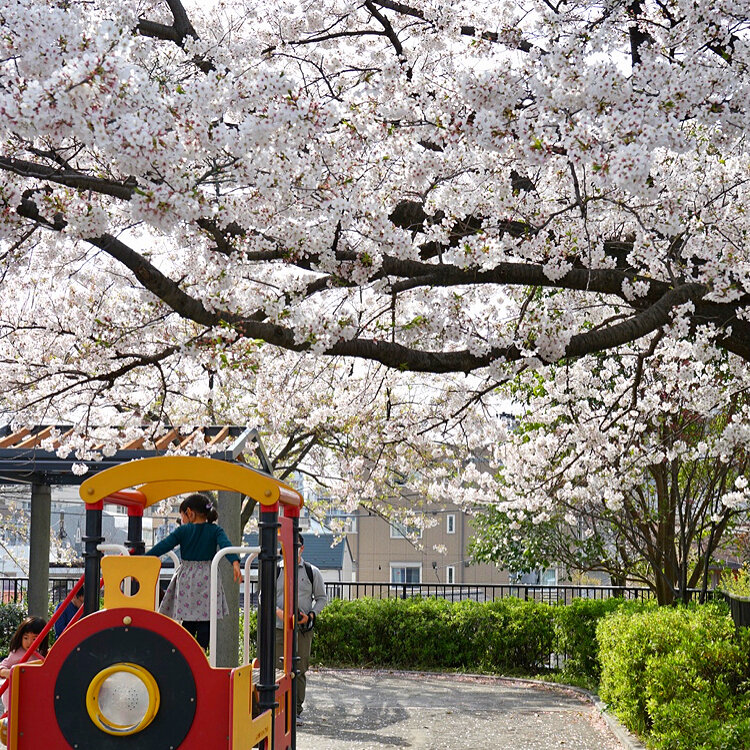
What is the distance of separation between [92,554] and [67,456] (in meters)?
5.63

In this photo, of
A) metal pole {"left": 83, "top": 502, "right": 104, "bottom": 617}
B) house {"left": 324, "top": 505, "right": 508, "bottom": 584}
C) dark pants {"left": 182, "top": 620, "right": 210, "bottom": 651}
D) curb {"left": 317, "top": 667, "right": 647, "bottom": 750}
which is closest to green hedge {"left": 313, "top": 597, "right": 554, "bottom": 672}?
curb {"left": 317, "top": 667, "right": 647, "bottom": 750}

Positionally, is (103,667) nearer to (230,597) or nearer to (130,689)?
(130,689)

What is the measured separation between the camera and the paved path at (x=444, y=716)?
9109 millimetres

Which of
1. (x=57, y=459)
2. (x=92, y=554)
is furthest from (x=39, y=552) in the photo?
(x=92, y=554)

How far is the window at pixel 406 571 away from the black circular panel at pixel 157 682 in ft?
124

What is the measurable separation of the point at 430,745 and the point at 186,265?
201 inches

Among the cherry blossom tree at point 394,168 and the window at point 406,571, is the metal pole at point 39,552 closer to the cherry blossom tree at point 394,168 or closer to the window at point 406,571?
the cherry blossom tree at point 394,168

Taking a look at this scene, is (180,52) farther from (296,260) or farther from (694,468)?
(694,468)

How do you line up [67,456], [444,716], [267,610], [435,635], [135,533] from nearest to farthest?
[267,610] → [135,533] → [444,716] → [67,456] → [435,635]

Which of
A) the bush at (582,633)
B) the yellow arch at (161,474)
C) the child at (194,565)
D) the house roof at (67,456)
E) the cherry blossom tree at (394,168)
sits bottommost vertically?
the bush at (582,633)

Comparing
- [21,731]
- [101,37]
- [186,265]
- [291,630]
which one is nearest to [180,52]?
[186,265]

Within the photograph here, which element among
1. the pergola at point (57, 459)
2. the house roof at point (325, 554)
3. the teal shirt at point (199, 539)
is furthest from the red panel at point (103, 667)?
the house roof at point (325, 554)

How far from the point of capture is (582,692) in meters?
12.4

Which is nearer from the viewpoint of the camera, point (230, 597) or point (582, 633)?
point (230, 597)
